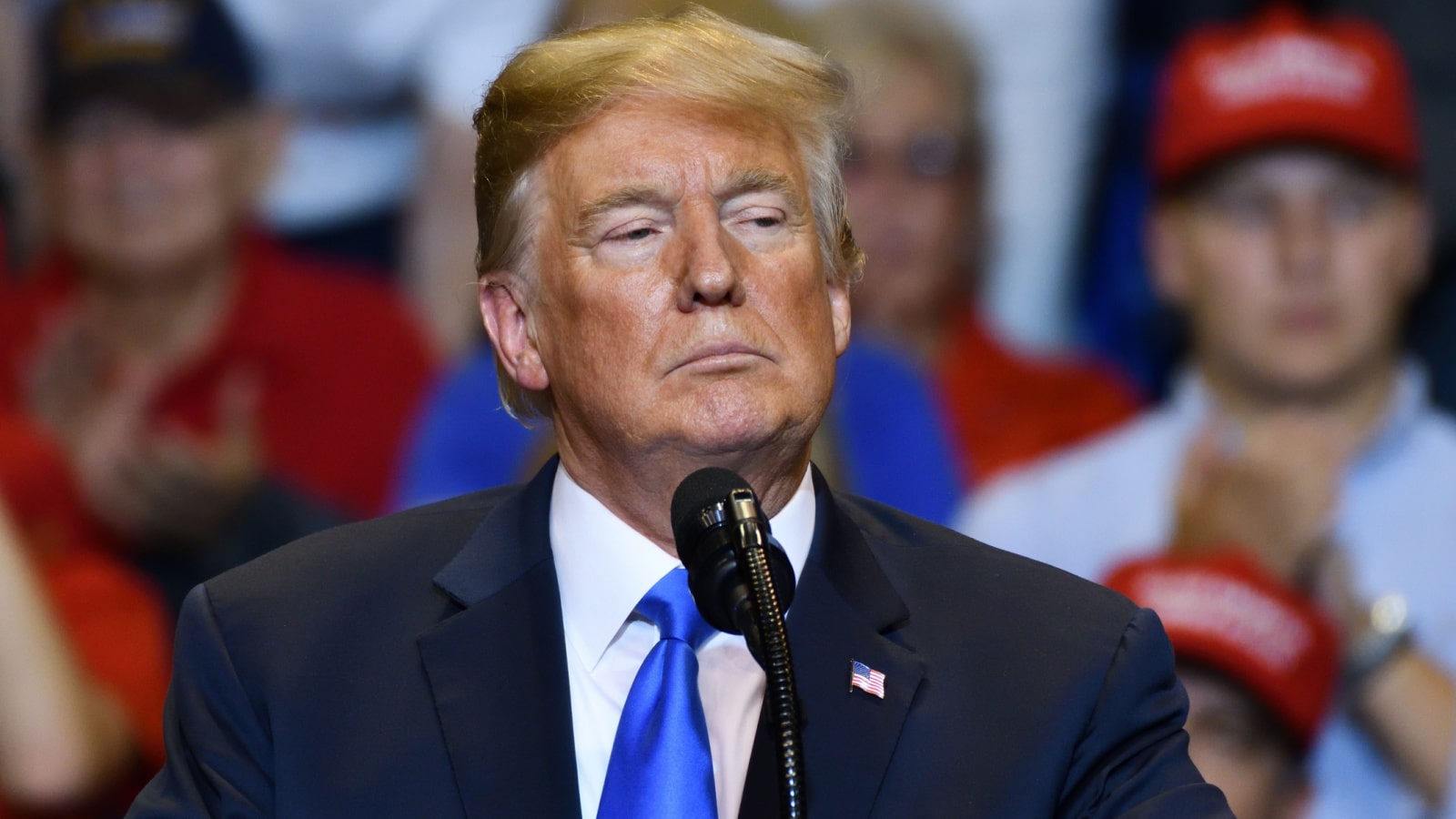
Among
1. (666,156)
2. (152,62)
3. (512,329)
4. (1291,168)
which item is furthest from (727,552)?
(152,62)

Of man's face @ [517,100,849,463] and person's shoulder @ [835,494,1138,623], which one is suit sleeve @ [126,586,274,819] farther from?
person's shoulder @ [835,494,1138,623]

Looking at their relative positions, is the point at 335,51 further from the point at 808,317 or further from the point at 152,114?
the point at 808,317

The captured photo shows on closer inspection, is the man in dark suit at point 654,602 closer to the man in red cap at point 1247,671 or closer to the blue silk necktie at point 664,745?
the blue silk necktie at point 664,745

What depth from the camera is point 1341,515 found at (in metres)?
3.38

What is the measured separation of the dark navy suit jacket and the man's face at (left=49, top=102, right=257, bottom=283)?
85.5 inches

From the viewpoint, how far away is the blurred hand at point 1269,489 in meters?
3.38

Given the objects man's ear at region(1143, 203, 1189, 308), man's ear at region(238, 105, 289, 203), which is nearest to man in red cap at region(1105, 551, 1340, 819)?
man's ear at region(1143, 203, 1189, 308)

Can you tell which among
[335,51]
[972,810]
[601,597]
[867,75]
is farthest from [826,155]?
[335,51]

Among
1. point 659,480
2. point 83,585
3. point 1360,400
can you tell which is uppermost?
point 659,480

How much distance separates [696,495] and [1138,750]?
0.47 meters

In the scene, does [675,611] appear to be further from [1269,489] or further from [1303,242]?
[1303,242]

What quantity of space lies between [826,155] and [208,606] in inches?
28.0

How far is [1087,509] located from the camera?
3479mm

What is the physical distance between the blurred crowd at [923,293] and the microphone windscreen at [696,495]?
2.15m
